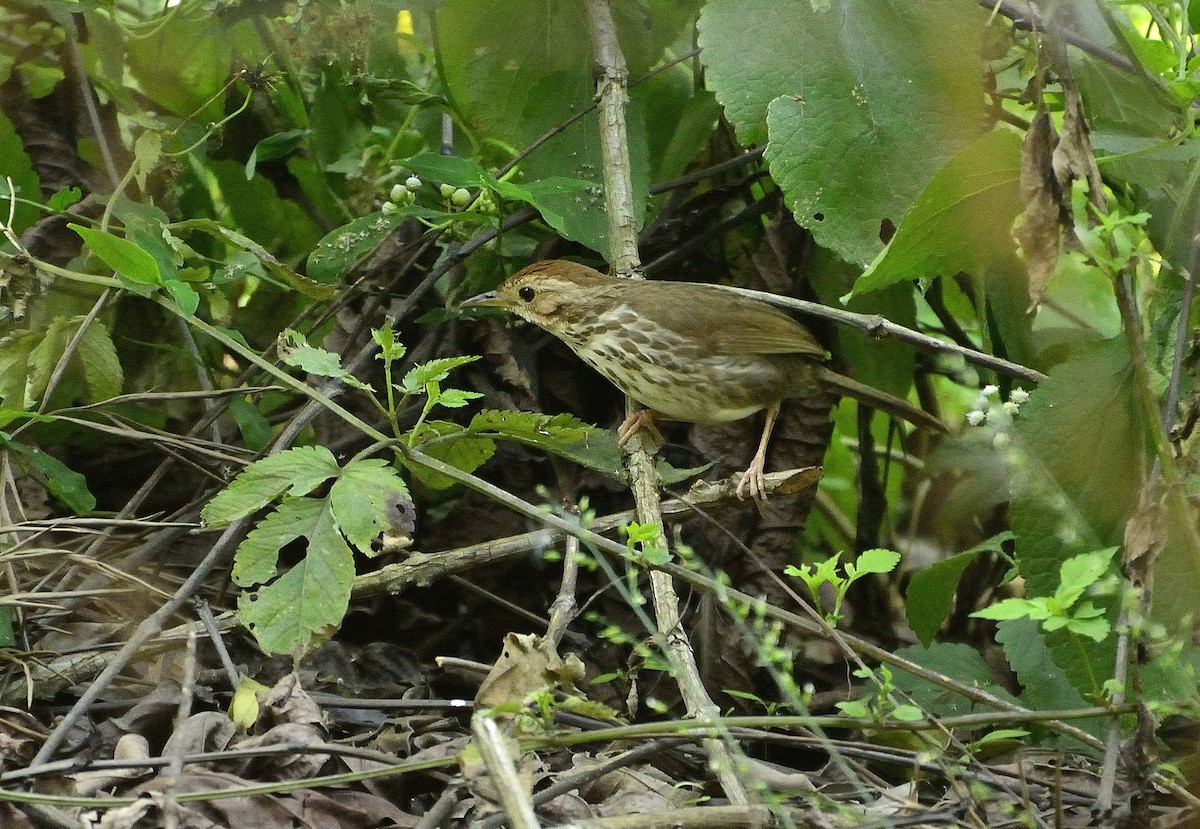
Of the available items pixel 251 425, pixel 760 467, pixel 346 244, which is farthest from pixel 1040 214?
pixel 251 425

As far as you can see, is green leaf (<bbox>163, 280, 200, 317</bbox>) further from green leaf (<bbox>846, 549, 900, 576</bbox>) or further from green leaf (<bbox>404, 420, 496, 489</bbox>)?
Answer: green leaf (<bbox>846, 549, 900, 576</bbox>)

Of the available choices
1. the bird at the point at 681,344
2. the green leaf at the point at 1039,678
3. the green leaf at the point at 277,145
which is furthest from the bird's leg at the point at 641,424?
the green leaf at the point at 277,145

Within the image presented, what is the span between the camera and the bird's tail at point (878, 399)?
3.72 m

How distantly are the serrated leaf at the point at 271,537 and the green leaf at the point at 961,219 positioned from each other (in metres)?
1.27

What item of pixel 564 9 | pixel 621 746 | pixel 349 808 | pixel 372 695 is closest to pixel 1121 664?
pixel 621 746

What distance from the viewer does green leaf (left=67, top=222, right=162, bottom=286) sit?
99.7 inches

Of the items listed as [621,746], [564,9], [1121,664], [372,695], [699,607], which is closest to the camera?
[1121,664]

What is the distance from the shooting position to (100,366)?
124 inches

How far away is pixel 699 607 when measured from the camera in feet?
11.4

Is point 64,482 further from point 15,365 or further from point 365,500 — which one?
point 365,500

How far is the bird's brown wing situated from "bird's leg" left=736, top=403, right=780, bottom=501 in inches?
7.7

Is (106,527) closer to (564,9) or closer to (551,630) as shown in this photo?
(551,630)

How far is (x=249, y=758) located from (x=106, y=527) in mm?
1034

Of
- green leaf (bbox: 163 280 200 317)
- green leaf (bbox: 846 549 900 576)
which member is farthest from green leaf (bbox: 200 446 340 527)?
green leaf (bbox: 846 549 900 576)
